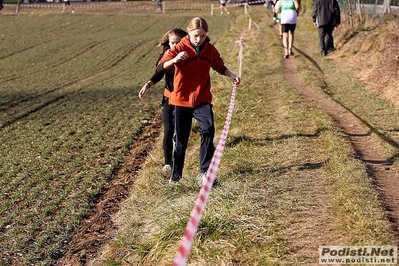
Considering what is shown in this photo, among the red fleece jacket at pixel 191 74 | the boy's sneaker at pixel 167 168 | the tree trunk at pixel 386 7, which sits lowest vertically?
the boy's sneaker at pixel 167 168

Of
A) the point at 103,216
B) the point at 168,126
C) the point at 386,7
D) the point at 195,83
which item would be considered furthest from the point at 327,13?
the point at 103,216

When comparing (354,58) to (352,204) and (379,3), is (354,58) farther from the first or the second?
(352,204)

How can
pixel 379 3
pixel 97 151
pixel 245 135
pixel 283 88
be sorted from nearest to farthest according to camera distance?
1. pixel 245 135
2. pixel 97 151
3. pixel 283 88
4. pixel 379 3

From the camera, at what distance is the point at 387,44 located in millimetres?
13734

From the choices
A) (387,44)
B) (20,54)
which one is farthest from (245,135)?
(20,54)

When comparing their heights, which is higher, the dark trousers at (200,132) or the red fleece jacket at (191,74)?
the red fleece jacket at (191,74)

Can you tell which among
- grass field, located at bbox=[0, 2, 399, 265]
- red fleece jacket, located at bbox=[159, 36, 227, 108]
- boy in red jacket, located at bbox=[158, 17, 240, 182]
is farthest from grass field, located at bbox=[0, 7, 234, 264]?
red fleece jacket, located at bbox=[159, 36, 227, 108]

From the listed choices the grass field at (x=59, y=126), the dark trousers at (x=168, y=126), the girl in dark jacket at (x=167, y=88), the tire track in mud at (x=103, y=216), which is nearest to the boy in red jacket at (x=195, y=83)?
the girl in dark jacket at (x=167, y=88)

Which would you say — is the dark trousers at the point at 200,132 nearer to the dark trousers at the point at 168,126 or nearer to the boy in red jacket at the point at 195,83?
the boy in red jacket at the point at 195,83

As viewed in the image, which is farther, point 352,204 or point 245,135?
point 245,135

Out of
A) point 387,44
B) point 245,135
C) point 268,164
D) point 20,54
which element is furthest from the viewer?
point 20,54

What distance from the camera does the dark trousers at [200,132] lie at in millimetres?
6879

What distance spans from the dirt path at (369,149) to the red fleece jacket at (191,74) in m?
2.05

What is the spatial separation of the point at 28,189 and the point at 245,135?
304 cm
